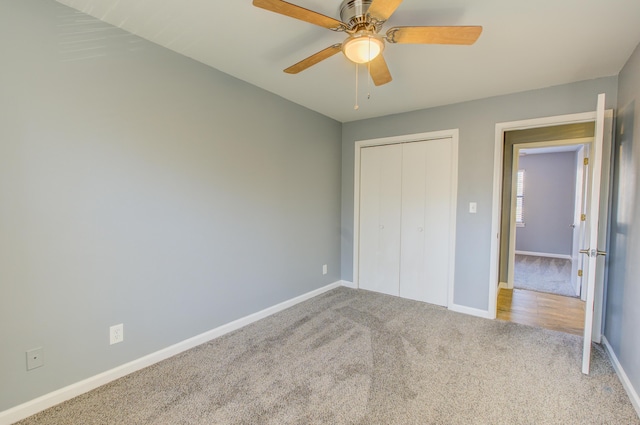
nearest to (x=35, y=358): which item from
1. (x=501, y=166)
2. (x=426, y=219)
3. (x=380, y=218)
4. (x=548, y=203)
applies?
(x=380, y=218)

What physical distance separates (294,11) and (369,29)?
44 centimetres

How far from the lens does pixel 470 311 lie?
325 cm

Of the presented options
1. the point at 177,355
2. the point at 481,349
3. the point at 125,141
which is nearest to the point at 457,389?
the point at 481,349

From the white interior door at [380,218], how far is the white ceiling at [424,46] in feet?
3.38

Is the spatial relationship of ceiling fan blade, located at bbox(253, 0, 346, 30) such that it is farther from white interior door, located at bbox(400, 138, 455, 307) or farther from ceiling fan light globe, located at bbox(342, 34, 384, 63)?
white interior door, located at bbox(400, 138, 455, 307)

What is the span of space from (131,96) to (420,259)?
3341mm

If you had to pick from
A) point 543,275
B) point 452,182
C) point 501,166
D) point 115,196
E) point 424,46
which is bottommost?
point 543,275

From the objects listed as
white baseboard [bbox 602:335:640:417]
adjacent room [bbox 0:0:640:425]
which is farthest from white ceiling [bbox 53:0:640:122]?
white baseboard [bbox 602:335:640:417]

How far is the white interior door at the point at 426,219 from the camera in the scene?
3.42 m

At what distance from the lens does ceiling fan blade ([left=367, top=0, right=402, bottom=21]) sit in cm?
130

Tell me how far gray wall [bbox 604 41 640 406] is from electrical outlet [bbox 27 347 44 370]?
11.8ft

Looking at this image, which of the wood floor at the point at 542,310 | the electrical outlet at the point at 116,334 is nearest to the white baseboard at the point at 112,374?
the electrical outlet at the point at 116,334

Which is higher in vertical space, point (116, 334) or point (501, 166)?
point (501, 166)

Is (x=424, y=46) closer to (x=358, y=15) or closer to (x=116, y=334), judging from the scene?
(x=358, y=15)
